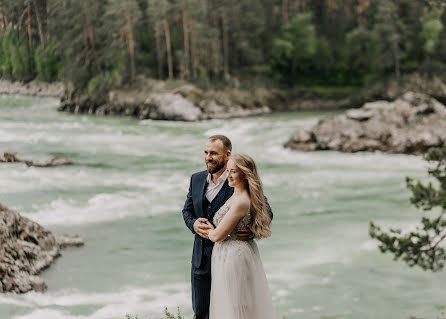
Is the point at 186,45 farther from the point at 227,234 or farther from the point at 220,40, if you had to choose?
the point at 227,234

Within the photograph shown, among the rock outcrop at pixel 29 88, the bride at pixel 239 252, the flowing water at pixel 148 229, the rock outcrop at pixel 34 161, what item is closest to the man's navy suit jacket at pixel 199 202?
the bride at pixel 239 252

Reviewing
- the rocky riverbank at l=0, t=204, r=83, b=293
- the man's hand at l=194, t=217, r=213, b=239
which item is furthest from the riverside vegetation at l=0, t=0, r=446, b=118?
the man's hand at l=194, t=217, r=213, b=239

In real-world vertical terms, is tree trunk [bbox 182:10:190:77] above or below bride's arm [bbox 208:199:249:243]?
above

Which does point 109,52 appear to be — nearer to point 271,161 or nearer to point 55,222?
point 55,222

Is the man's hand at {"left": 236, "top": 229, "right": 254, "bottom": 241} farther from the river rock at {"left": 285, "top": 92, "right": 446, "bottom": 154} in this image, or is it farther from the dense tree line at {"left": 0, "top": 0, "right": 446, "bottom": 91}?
the river rock at {"left": 285, "top": 92, "right": 446, "bottom": 154}

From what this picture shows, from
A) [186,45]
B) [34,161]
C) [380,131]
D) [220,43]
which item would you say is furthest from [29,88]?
[220,43]

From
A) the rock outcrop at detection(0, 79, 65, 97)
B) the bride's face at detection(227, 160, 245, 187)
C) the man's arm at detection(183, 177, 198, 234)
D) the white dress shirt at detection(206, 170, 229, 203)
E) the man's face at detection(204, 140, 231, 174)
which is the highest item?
the rock outcrop at detection(0, 79, 65, 97)

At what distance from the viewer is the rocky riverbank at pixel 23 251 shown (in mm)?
7562

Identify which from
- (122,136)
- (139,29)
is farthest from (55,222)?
(139,29)

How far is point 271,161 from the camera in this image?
55.8 ft

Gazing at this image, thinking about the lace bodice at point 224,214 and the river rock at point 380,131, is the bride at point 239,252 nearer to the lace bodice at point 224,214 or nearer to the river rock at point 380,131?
the lace bodice at point 224,214

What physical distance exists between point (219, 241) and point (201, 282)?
34cm

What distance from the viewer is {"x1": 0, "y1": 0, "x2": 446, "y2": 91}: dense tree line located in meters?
9.66

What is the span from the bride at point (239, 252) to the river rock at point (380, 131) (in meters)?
16.0
